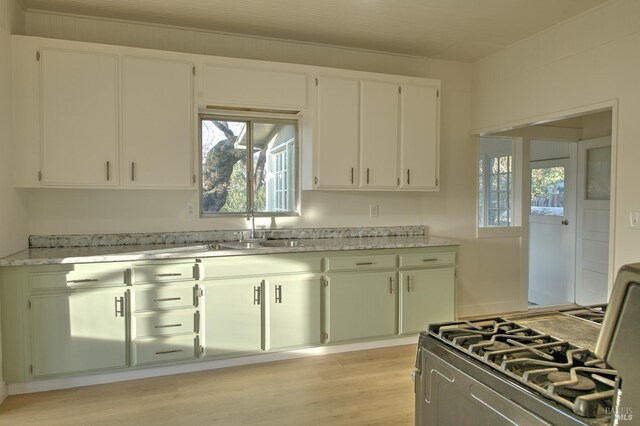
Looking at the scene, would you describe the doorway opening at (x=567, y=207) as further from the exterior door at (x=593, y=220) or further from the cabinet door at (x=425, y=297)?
the cabinet door at (x=425, y=297)

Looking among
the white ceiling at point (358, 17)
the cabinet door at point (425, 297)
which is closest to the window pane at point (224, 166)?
the white ceiling at point (358, 17)

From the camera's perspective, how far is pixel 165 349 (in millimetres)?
3012

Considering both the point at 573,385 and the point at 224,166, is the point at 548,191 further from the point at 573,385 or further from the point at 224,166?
the point at 573,385

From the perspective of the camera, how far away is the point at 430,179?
13.1 ft

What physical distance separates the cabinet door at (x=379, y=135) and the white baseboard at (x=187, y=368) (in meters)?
1.39

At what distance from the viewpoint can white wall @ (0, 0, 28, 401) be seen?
9.01 ft

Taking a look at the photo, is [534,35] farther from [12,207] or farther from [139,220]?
[12,207]

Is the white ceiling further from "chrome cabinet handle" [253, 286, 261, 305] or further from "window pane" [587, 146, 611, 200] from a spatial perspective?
"chrome cabinet handle" [253, 286, 261, 305]

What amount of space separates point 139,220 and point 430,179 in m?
2.60

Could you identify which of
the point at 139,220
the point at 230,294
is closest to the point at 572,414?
the point at 230,294

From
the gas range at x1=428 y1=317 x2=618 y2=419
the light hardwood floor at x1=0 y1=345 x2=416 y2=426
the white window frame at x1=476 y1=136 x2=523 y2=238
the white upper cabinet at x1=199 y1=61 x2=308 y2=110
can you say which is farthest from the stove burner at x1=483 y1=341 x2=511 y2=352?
the white window frame at x1=476 y1=136 x2=523 y2=238

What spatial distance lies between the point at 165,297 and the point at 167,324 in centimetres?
19

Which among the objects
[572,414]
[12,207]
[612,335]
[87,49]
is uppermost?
[87,49]

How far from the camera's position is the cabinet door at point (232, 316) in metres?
3.11
